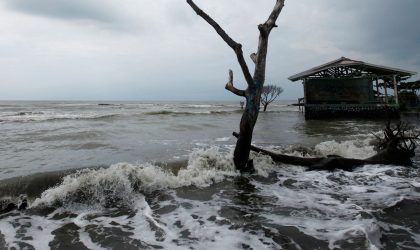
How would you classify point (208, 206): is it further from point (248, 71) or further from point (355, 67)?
point (355, 67)

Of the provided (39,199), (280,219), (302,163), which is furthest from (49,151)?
(280,219)

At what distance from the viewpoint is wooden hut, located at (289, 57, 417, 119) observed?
23047 millimetres

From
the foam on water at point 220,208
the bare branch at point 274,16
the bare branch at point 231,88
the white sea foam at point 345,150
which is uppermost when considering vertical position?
the bare branch at point 274,16

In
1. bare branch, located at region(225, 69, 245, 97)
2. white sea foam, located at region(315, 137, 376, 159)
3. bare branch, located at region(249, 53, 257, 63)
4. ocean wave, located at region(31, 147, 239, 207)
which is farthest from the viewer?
white sea foam, located at region(315, 137, 376, 159)

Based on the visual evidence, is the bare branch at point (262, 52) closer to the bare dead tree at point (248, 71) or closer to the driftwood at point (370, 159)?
the bare dead tree at point (248, 71)

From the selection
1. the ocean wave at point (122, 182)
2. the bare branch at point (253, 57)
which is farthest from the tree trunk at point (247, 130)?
the bare branch at point (253, 57)

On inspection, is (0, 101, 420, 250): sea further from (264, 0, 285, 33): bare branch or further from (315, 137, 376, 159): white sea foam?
(264, 0, 285, 33): bare branch

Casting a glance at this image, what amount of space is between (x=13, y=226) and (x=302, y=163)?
6.15 meters

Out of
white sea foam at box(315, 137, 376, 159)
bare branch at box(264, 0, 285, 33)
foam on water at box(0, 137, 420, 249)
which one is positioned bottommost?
foam on water at box(0, 137, 420, 249)

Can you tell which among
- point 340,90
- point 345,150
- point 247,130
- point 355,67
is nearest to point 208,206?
point 247,130

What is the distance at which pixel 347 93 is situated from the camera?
23812 mm

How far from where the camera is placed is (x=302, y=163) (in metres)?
8.12

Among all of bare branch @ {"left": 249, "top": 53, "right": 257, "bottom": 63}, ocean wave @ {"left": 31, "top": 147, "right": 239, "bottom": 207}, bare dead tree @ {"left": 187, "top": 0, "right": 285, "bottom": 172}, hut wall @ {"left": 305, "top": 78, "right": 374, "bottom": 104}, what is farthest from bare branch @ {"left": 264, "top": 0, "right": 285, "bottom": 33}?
hut wall @ {"left": 305, "top": 78, "right": 374, "bottom": 104}

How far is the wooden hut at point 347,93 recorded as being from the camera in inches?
907
